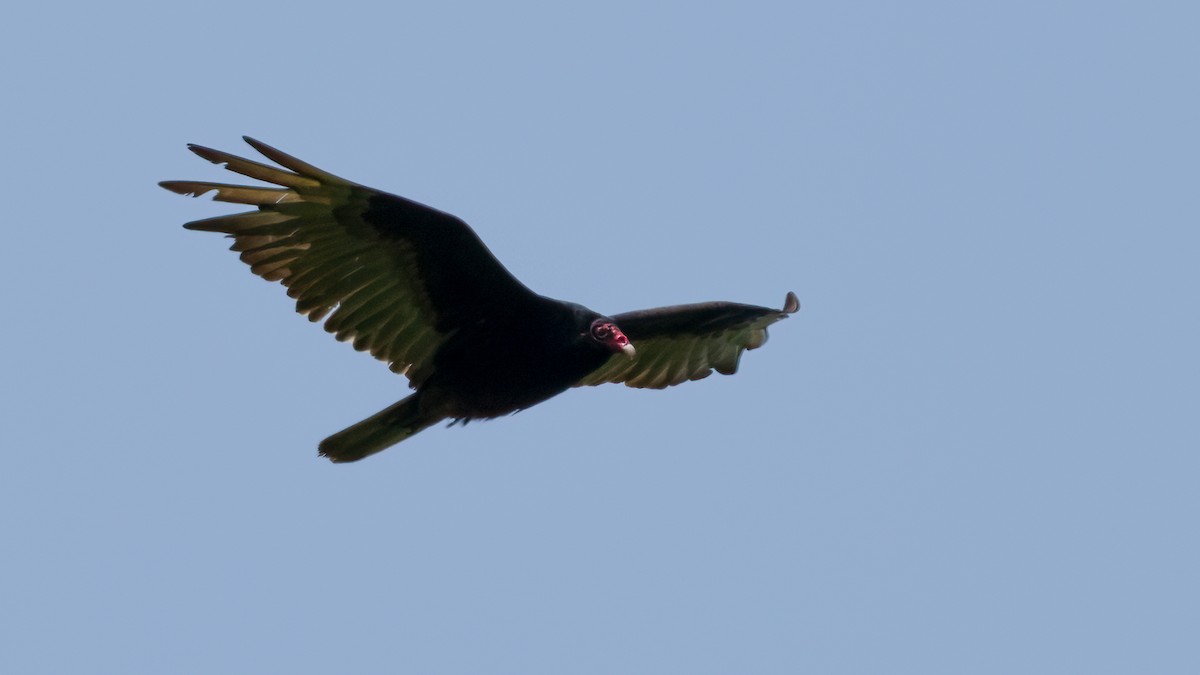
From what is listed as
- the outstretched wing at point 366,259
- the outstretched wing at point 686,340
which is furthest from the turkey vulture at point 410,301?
the outstretched wing at point 686,340

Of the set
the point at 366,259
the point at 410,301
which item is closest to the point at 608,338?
the point at 410,301

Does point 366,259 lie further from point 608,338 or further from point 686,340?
point 686,340

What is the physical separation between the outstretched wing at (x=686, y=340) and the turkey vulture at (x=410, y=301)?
84 cm

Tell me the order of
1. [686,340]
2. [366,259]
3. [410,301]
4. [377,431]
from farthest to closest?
[686,340] < [377,431] < [410,301] < [366,259]

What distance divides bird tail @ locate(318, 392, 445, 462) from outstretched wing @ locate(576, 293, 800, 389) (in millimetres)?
1307

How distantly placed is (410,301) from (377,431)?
744 millimetres

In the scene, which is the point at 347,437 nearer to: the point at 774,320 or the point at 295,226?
the point at 295,226

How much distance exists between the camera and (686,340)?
10938 millimetres

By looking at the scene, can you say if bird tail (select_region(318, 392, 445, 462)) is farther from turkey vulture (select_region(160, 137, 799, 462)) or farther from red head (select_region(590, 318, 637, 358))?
red head (select_region(590, 318, 637, 358))

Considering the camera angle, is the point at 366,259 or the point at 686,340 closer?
the point at 366,259

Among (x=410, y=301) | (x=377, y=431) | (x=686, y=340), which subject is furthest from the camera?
(x=686, y=340)

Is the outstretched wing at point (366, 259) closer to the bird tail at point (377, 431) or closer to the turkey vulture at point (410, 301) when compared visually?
the turkey vulture at point (410, 301)

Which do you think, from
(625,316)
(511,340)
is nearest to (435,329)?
(511,340)

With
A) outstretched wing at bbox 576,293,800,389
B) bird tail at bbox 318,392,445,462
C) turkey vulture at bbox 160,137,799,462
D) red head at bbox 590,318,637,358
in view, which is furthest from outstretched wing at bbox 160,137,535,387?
outstretched wing at bbox 576,293,800,389
